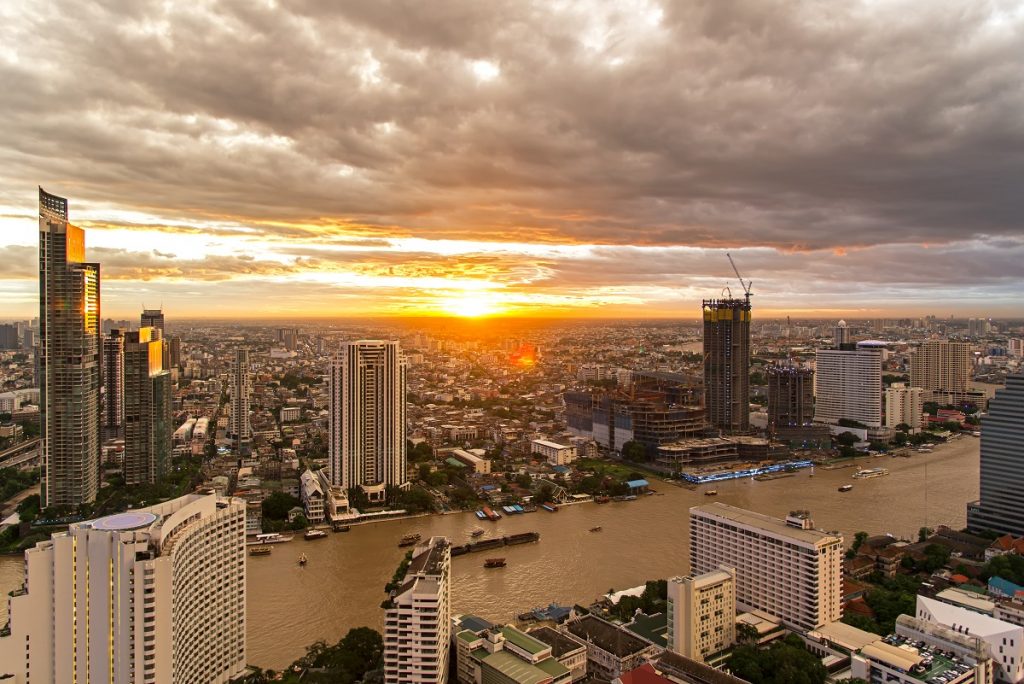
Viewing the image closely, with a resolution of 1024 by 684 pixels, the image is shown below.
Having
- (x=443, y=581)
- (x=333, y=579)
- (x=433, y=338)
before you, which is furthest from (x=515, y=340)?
(x=443, y=581)

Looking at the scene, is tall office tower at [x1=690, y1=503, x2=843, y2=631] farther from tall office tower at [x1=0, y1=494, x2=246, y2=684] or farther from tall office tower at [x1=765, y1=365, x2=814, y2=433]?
tall office tower at [x1=765, y1=365, x2=814, y2=433]

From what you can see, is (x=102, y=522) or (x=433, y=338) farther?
(x=433, y=338)

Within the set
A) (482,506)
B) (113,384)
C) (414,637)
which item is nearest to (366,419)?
(482,506)

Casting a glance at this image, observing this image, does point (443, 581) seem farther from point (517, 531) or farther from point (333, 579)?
point (517, 531)

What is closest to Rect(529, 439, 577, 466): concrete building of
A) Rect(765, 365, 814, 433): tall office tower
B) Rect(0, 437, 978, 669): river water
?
Rect(0, 437, 978, 669): river water

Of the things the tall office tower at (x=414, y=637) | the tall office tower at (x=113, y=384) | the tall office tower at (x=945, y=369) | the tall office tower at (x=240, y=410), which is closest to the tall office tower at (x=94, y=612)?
the tall office tower at (x=414, y=637)

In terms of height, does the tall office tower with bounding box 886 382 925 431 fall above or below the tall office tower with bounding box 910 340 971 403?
below

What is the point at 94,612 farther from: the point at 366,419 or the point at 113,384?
the point at 113,384
